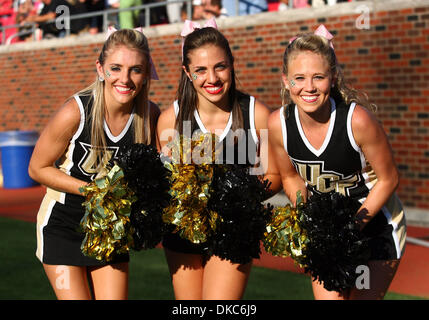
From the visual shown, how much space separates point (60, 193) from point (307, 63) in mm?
1518

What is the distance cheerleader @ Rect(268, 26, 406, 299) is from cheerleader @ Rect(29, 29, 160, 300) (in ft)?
2.60

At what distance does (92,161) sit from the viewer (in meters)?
3.27

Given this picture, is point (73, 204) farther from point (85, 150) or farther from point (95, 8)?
point (95, 8)

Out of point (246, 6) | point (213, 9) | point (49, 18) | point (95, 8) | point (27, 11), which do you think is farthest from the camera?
point (27, 11)

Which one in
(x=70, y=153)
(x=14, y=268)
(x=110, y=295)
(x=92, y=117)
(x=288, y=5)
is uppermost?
(x=288, y=5)

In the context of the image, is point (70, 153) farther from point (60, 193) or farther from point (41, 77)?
point (41, 77)

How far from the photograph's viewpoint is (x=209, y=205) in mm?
2984

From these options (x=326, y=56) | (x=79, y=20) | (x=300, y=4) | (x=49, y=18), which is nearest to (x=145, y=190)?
(x=326, y=56)

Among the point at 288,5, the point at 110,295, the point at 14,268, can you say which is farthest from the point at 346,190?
the point at 288,5

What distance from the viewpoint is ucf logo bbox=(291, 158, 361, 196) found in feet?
10.1

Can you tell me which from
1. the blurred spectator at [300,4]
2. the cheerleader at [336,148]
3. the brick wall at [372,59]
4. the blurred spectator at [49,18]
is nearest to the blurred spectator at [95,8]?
the blurred spectator at [49,18]

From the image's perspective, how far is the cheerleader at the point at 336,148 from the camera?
2951mm

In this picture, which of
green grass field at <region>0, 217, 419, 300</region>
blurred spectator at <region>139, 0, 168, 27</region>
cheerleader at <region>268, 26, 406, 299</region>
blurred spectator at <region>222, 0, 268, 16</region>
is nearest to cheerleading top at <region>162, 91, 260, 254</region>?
cheerleader at <region>268, 26, 406, 299</region>

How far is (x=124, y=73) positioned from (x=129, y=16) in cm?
892
